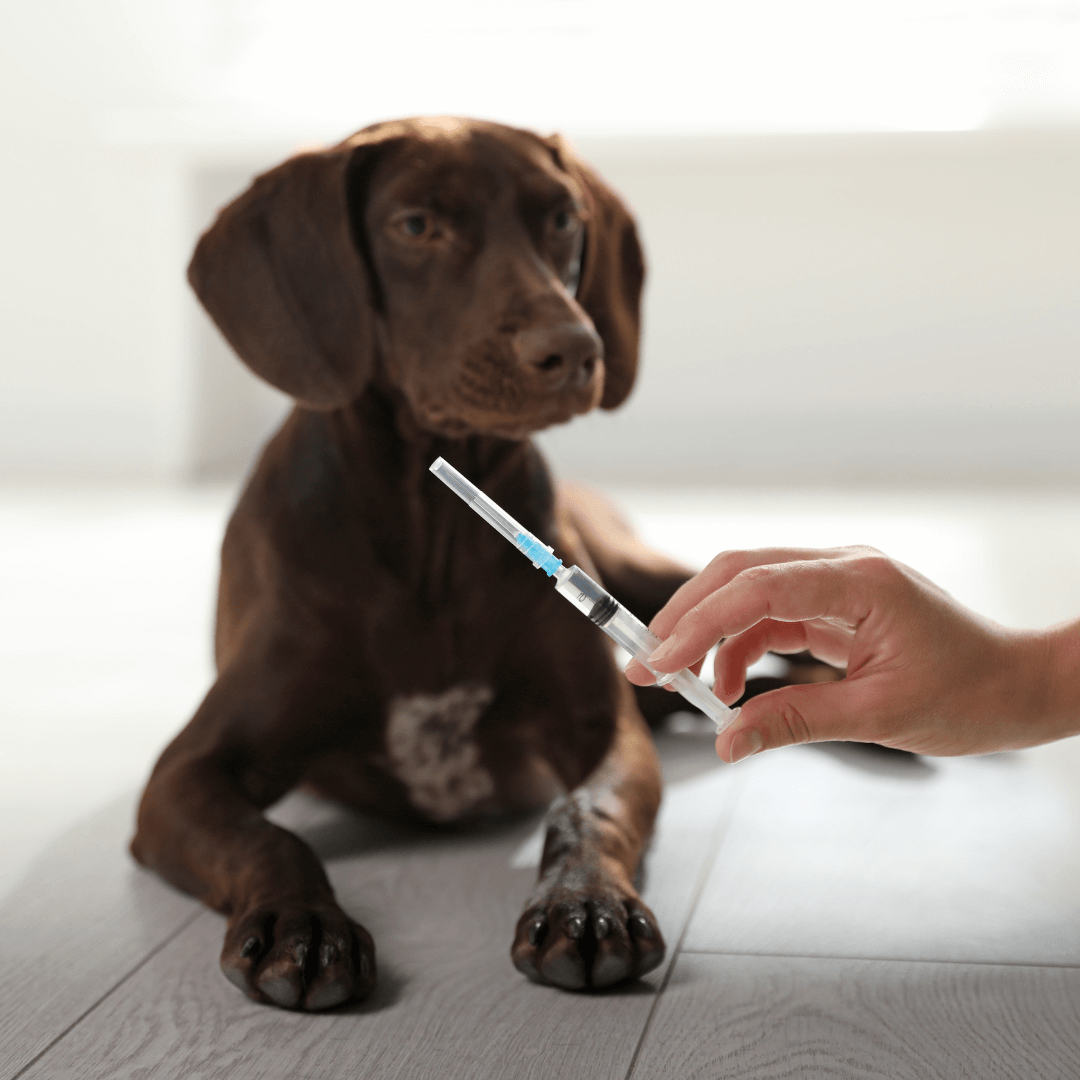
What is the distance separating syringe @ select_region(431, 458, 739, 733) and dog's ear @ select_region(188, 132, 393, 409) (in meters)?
0.52

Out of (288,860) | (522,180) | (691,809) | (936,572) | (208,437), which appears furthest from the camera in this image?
(208,437)

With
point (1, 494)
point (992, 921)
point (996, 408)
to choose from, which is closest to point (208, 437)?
point (1, 494)

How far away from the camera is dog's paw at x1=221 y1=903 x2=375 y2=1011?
1.12m

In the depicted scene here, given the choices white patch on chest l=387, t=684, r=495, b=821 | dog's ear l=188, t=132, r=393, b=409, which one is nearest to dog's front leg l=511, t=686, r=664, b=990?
white patch on chest l=387, t=684, r=495, b=821

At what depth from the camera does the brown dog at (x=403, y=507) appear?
4.72 feet

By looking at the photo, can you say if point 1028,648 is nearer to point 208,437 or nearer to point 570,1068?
point 570,1068

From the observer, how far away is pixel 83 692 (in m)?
2.32

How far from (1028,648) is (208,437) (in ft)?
15.9

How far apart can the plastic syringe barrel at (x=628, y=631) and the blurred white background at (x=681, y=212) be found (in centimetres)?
356

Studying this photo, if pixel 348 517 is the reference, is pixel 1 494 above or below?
below

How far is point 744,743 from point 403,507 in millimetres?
710

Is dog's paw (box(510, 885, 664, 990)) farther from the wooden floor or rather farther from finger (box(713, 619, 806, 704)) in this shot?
finger (box(713, 619, 806, 704))

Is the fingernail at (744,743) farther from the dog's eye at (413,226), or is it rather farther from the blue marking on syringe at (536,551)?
the dog's eye at (413,226)

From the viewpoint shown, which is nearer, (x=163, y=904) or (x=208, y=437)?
(x=163, y=904)
